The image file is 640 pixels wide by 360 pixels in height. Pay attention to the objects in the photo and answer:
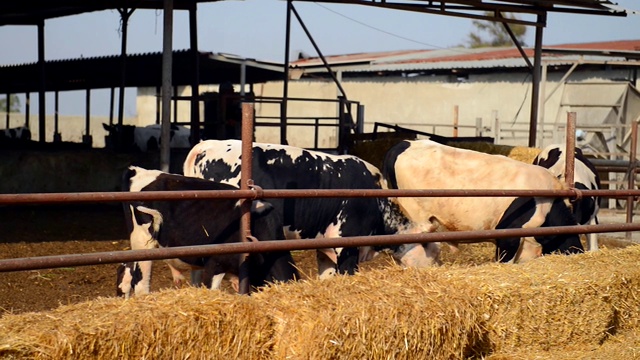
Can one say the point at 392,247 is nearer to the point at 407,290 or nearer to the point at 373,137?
the point at 407,290

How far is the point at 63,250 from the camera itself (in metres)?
10.2

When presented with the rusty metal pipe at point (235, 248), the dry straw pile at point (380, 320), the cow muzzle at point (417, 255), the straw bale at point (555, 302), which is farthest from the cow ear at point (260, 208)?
the cow muzzle at point (417, 255)

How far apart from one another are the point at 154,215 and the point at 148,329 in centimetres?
258

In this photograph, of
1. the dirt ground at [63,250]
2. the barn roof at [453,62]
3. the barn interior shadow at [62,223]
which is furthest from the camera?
the barn roof at [453,62]

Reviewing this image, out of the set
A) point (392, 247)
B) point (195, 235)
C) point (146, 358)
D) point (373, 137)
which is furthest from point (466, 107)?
point (146, 358)

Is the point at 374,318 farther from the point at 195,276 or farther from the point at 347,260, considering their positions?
the point at 347,260

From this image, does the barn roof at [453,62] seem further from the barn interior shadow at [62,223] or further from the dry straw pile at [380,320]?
the dry straw pile at [380,320]

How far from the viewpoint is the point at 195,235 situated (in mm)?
6570

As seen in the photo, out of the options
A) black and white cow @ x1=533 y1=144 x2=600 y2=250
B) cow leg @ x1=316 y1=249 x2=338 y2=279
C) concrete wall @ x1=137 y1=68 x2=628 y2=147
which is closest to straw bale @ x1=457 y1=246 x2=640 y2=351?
cow leg @ x1=316 y1=249 x2=338 y2=279

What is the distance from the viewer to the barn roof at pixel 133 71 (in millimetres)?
21438

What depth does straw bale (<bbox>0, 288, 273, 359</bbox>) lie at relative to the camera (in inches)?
153

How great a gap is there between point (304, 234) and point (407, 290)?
135 inches

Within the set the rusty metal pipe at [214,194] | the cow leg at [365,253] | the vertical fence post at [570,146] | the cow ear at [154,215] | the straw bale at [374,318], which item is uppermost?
the vertical fence post at [570,146]

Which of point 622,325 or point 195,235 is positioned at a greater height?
point 195,235
